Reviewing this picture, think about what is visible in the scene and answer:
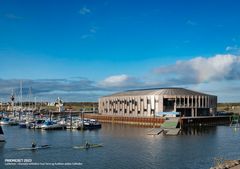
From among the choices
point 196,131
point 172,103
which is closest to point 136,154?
point 196,131

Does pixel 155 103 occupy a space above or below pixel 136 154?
above

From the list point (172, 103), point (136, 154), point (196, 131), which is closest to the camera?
point (136, 154)

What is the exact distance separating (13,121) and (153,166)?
420 ft

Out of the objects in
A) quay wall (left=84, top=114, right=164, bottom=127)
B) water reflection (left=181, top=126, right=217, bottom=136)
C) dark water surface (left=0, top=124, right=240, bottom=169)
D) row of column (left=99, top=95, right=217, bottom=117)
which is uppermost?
row of column (left=99, top=95, right=217, bottom=117)

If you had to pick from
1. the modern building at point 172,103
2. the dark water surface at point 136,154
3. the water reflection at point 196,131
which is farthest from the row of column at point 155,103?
the dark water surface at point 136,154

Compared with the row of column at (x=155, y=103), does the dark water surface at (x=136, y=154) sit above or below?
below

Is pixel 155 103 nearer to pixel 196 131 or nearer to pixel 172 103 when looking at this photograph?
pixel 172 103

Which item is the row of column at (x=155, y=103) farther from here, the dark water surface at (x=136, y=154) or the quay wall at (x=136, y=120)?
the dark water surface at (x=136, y=154)

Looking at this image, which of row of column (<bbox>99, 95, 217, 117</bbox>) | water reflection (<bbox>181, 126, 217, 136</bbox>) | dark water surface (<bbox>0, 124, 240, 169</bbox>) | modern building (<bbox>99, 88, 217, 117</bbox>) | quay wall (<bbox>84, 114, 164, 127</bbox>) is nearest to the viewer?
dark water surface (<bbox>0, 124, 240, 169</bbox>)

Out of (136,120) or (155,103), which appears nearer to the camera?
(136,120)

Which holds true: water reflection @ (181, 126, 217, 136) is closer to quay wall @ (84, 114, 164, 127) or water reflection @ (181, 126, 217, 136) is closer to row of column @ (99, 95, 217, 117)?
quay wall @ (84, 114, 164, 127)

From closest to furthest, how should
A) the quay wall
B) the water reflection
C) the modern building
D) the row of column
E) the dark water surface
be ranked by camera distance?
the dark water surface → the water reflection → the quay wall → the modern building → the row of column

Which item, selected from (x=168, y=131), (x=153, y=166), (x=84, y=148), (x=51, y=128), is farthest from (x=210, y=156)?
(x=51, y=128)

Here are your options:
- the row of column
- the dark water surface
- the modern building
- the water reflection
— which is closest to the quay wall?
the modern building
